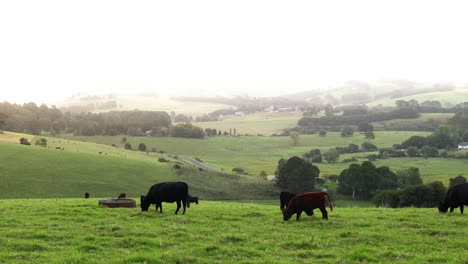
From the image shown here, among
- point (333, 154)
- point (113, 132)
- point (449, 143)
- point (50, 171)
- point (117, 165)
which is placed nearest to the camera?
point (50, 171)

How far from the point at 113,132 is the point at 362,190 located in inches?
4648

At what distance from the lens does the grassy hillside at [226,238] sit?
52.5ft

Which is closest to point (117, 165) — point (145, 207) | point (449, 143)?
point (145, 207)

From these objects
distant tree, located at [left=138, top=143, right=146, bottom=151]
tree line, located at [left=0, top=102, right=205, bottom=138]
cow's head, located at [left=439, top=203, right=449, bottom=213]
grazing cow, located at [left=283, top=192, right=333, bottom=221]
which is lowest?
distant tree, located at [left=138, top=143, right=146, bottom=151]

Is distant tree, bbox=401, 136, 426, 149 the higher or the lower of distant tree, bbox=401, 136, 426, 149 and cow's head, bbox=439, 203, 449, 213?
the lower

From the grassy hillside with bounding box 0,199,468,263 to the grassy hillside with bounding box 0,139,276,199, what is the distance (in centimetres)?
5240

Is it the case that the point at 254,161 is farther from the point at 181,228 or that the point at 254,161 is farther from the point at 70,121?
the point at 181,228

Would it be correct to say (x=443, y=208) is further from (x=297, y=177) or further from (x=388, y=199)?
(x=297, y=177)

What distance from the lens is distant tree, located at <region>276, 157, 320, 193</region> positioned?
103875mm

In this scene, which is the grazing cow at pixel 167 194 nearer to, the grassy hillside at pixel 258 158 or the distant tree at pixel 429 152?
the grassy hillside at pixel 258 158

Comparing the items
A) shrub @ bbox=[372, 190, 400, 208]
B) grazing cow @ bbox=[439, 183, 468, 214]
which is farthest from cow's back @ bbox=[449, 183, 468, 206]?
shrub @ bbox=[372, 190, 400, 208]

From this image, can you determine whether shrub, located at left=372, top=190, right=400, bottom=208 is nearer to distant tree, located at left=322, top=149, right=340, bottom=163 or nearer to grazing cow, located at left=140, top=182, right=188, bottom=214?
grazing cow, located at left=140, top=182, right=188, bottom=214

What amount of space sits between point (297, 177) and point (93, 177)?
147 feet

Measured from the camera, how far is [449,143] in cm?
17300
